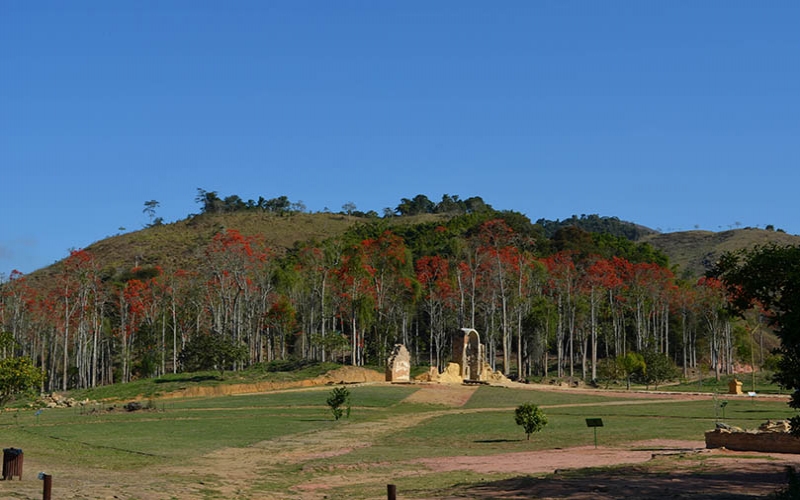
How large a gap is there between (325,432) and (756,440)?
17.4 m

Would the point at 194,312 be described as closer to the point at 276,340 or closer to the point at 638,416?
the point at 276,340

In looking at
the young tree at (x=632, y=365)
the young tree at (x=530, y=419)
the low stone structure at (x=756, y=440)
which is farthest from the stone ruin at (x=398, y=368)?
the low stone structure at (x=756, y=440)

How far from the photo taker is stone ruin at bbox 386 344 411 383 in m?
65.0

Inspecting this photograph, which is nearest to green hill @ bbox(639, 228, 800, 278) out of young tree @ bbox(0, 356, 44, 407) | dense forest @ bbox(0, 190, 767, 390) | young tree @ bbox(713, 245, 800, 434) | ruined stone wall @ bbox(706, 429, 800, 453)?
dense forest @ bbox(0, 190, 767, 390)

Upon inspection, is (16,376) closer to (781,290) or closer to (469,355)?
(781,290)

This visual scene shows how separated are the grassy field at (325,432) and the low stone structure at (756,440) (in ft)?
16.1

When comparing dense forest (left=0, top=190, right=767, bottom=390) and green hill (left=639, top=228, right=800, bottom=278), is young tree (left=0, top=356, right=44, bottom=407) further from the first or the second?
green hill (left=639, top=228, right=800, bottom=278)

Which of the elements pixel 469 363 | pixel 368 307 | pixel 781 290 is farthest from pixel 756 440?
pixel 368 307

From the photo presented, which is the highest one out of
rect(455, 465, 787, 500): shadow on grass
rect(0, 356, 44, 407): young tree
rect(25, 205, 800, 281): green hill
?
rect(25, 205, 800, 281): green hill

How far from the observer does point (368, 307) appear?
77.6 meters

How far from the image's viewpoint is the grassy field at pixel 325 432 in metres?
25.3

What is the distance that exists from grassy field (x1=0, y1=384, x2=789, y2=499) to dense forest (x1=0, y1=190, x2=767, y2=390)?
26148 mm

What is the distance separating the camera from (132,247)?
13662 centimetres

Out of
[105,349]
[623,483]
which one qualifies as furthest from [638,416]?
[105,349]
